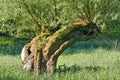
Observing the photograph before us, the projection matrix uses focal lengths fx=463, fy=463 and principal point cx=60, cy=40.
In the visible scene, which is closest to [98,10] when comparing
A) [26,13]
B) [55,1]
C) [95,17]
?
[95,17]

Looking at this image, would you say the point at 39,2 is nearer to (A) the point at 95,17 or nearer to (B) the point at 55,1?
(B) the point at 55,1

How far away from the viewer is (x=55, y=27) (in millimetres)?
13727

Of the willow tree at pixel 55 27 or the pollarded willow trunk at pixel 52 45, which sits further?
the pollarded willow trunk at pixel 52 45

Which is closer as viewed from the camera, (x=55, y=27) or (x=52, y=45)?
(x=55, y=27)

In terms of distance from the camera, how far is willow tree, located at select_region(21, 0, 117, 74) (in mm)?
12484

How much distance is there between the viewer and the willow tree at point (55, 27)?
12484mm

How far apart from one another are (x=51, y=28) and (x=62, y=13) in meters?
1.36

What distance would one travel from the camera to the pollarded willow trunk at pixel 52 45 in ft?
45.4

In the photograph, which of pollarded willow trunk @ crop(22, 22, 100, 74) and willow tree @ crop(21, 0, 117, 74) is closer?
willow tree @ crop(21, 0, 117, 74)

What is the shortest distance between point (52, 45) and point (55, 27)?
0.65m

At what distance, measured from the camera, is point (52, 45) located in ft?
46.2

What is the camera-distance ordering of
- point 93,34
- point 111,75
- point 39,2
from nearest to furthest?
point 111,75 < point 39,2 < point 93,34

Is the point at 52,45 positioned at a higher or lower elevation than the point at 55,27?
lower

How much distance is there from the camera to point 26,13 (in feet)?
44.1
